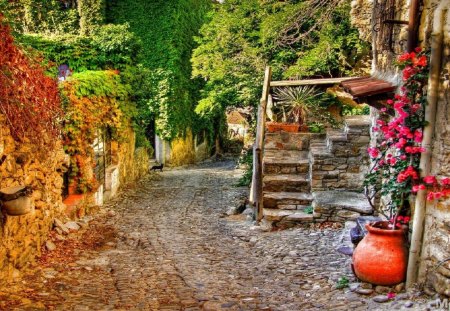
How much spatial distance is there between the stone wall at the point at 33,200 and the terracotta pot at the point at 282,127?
394 cm

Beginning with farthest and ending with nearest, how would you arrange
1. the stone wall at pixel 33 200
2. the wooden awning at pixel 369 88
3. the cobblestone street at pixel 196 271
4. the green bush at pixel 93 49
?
the green bush at pixel 93 49, the wooden awning at pixel 369 88, the stone wall at pixel 33 200, the cobblestone street at pixel 196 271

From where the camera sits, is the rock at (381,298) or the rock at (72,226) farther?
the rock at (72,226)

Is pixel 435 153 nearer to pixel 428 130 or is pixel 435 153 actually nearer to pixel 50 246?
pixel 428 130

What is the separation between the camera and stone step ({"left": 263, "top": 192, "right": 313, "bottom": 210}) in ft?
24.0

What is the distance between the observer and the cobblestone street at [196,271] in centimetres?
425

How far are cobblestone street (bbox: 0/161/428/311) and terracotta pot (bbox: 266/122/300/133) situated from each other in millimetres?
1836

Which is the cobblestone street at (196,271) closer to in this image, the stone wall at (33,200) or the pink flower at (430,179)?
the stone wall at (33,200)

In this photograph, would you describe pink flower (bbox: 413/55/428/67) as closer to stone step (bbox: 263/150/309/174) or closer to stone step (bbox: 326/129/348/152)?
stone step (bbox: 326/129/348/152)

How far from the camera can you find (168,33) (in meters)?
16.6

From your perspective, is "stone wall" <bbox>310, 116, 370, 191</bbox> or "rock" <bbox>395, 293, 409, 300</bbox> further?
"stone wall" <bbox>310, 116, 370, 191</bbox>

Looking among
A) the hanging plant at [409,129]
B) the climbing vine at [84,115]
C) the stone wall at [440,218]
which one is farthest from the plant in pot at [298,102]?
the stone wall at [440,218]

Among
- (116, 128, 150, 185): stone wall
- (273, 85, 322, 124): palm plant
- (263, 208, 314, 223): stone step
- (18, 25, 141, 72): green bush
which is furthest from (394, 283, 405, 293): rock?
(18, 25, 141, 72): green bush

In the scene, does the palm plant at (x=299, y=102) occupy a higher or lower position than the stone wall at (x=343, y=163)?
higher

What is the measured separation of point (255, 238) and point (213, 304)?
2414 mm
